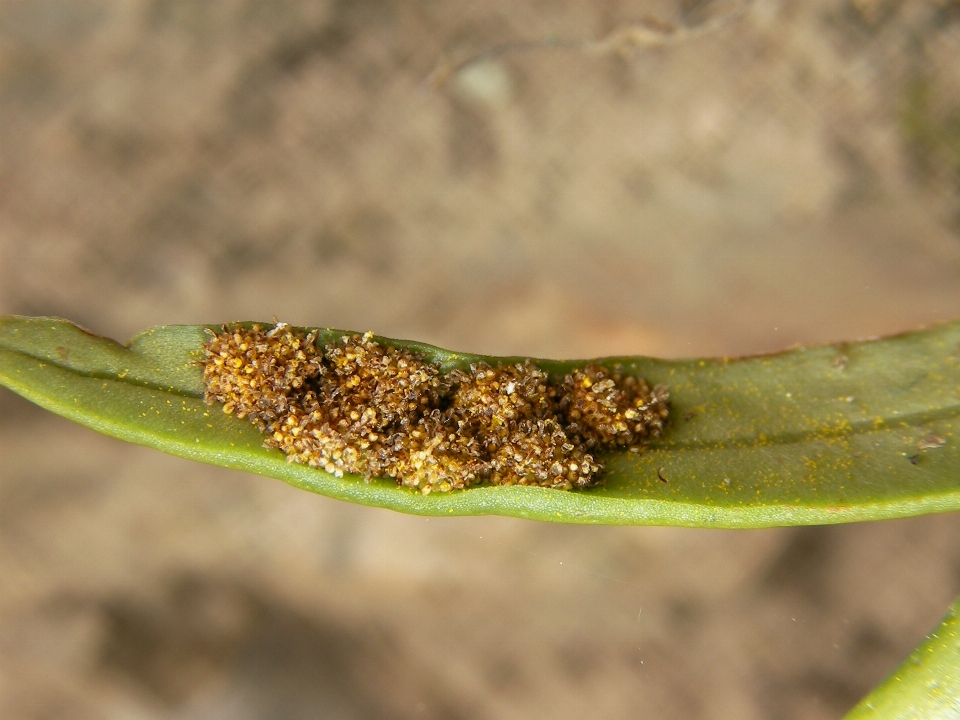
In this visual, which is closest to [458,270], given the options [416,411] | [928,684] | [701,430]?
[416,411]

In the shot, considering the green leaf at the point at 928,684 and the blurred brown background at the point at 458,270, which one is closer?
the green leaf at the point at 928,684

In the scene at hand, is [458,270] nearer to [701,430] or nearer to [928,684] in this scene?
[701,430]

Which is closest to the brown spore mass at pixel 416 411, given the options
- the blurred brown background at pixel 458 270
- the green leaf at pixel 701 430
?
the green leaf at pixel 701 430

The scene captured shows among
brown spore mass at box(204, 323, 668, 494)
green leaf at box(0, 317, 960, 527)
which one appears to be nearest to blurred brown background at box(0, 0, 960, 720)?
green leaf at box(0, 317, 960, 527)

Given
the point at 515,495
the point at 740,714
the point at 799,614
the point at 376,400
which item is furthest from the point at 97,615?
the point at 799,614

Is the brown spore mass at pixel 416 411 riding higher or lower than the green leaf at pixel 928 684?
higher

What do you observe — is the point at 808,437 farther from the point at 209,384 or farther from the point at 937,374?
the point at 209,384

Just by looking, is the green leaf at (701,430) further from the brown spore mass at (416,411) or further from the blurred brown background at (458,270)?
the blurred brown background at (458,270)

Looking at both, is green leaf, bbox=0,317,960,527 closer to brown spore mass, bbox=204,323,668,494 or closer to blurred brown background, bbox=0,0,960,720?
brown spore mass, bbox=204,323,668,494
